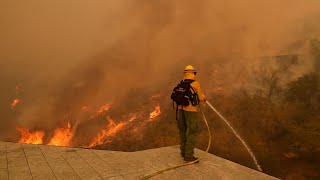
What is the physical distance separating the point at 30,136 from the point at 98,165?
1332 inches

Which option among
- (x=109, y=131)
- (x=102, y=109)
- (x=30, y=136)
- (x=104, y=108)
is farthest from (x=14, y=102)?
(x=109, y=131)

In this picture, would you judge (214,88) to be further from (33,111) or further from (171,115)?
(33,111)

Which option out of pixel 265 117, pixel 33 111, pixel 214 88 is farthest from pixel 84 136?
pixel 265 117

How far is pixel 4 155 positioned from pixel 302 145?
66.8 feet

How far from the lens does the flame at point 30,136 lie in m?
31.9

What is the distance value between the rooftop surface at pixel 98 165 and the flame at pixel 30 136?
97.0ft

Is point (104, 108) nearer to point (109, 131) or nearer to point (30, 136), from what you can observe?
point (109, 131)

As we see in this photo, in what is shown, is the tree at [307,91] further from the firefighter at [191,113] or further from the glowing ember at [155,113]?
the firefighter at [191,113]

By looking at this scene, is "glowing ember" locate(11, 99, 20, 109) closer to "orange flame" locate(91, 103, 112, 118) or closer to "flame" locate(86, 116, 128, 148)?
"orange flame" locate(91, 103, 112, 118)

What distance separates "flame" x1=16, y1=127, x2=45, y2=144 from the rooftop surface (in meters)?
29.6

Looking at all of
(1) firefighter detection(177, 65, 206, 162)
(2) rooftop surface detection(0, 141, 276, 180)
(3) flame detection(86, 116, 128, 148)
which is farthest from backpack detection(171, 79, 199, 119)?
(3) flame detection(86, 116, 128, 148)

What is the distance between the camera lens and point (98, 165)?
15.7 feet

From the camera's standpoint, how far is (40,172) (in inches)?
170

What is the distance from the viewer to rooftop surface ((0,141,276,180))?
4.33 metres
